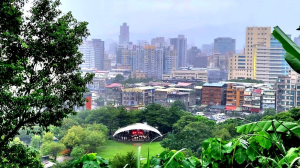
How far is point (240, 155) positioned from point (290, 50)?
20cm

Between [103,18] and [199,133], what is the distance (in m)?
26.6

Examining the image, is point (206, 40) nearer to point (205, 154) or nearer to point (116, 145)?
point (116, 145)

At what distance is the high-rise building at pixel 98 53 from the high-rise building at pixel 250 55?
8.56 m

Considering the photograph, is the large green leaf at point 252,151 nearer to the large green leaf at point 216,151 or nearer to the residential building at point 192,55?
the large green leaf at point 216,151

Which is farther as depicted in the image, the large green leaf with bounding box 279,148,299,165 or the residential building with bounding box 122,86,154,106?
the residential building with bounding box 122,86,154,106

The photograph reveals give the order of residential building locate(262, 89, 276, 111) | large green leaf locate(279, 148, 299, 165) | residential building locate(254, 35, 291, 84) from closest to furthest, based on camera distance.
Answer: large green leaf locate(279, 148, 299, 165)
residential building locate(262, 89, 276, 111)
residential building locate(254, 35, 291, 84)

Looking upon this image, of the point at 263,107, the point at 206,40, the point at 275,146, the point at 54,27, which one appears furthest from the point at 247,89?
the point at 206,40

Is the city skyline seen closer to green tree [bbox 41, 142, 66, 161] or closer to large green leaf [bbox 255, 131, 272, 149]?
green tree [bbox 41, 142, 66, 161]

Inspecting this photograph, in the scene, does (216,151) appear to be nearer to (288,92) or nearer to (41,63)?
(41,63)

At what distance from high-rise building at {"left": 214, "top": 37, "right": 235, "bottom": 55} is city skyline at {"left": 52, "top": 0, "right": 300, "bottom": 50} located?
562 millimetres

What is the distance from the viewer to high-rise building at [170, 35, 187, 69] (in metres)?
25.7

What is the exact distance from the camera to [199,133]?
8.43 m

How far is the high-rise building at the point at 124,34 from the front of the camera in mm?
29266

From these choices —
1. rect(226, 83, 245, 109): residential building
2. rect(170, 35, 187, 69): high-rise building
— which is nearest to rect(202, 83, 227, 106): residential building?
rect(226, 83, 245, 109): residential building
